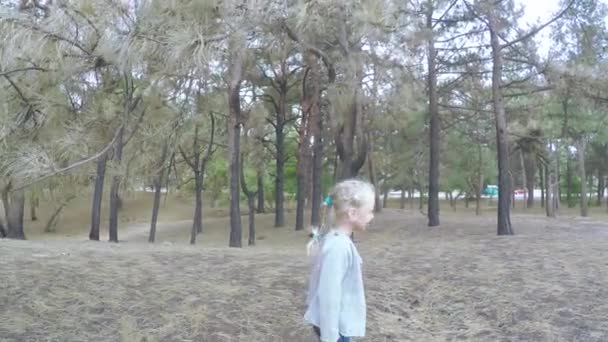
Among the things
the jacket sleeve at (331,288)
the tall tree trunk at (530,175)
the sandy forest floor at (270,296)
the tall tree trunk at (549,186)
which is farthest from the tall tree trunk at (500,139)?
the tall tree trunk at (530,175)

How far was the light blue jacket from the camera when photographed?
2475 mm

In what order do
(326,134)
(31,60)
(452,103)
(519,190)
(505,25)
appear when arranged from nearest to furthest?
(31,60)
(505,25)
(452,103)
(326,134)
(519,190)

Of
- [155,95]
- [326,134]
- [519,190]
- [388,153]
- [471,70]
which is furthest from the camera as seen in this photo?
[519,190]

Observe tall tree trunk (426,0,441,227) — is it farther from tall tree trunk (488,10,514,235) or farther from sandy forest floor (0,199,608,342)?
sandy forest floor (0,199,608,342)

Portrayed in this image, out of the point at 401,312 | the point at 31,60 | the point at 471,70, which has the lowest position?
the point at 401,312

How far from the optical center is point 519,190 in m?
49.4

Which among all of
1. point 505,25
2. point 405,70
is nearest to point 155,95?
point 405,70

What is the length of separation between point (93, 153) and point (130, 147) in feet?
16.8

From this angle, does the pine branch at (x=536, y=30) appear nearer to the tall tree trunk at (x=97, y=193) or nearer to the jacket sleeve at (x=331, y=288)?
the tall tree trunk at (x=97, y=193)

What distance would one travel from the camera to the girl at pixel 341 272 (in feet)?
8.13

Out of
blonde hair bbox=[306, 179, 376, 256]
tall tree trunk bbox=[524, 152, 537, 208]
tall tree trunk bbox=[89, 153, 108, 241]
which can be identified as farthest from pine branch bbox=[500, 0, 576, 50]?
tall tree trunk bbox=[524, 152, 537, 208]

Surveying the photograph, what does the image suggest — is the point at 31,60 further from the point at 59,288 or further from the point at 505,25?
the point at 505,25

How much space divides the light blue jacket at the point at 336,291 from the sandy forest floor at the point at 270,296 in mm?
1864

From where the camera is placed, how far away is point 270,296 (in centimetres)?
513
